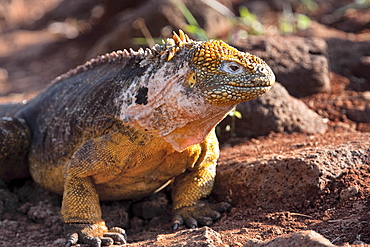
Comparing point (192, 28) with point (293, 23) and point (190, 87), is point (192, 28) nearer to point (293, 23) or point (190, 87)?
point (293, 23)

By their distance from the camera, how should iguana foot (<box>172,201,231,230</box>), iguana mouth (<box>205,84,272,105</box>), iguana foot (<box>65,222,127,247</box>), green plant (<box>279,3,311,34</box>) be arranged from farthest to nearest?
green plant (<box>279,3,311,34</box>), iguana foot (<box>172,201,231,230</box>), iguana foot (<box>65,222,127,247</box>), iguana mouth (<box>205,84,272,105</box>)

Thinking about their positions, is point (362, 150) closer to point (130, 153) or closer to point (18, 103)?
point (130, 153)

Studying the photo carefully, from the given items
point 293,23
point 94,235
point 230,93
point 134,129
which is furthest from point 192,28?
point 94,235

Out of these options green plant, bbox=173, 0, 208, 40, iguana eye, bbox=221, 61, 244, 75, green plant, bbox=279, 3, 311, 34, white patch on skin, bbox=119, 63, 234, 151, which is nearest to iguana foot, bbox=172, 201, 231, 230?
white patch on skin, bbox=119, 63, 234, 151

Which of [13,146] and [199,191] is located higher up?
[13,146]

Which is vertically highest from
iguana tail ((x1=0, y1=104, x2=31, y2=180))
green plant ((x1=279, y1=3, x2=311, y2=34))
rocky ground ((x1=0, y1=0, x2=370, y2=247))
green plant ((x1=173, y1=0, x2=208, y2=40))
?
iguana tail ((x1=0, y1=104, x2=31, y2=180))

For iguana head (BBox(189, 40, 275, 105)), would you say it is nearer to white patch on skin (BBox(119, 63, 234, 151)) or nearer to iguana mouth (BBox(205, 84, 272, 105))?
iguana mouth (BBox(205, 84, 272, 105))

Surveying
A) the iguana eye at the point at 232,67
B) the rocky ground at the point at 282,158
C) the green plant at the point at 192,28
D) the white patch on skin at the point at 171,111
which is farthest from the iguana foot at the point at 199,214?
the green plant at the point at 192,28

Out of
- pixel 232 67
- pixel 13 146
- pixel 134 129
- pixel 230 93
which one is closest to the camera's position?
pixel 230 93
